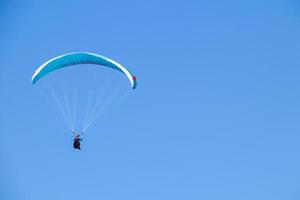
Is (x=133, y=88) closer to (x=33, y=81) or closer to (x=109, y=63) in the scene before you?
(x=109, y=63)

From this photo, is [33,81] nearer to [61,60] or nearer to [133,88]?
[61,60]

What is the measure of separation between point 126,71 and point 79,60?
2.22 meters

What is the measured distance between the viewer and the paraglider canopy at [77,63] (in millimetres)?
47594

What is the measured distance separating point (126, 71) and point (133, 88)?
86 centimetres

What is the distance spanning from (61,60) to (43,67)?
88 centimetres

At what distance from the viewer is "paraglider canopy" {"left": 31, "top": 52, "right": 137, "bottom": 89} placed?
47.6 m

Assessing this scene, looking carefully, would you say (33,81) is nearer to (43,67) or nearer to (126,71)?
(43,67)

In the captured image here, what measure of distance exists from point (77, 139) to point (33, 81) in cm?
346

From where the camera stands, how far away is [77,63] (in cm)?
4822

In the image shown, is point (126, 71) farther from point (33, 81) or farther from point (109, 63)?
point (33, 81)

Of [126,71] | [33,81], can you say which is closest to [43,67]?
[33,81]

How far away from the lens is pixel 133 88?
47.9m

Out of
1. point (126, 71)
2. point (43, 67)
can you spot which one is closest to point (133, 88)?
point (126, 71)

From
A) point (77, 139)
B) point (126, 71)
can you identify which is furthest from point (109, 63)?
point (77, 139)
